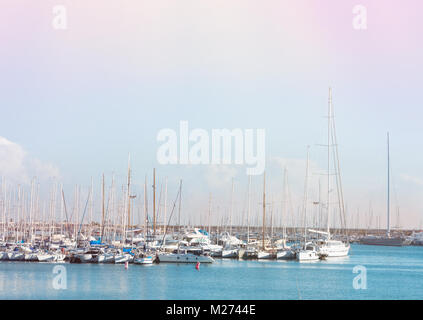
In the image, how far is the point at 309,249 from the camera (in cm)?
7812

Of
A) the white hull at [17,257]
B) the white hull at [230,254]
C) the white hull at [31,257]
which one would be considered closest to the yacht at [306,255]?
the white hull at [230,254]

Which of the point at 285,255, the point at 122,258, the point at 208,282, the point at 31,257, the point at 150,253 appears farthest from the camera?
the point at 285,255

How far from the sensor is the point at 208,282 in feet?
170

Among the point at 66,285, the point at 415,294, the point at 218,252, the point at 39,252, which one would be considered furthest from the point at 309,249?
the point at 66,285

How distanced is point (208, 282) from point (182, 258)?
50.0 ft

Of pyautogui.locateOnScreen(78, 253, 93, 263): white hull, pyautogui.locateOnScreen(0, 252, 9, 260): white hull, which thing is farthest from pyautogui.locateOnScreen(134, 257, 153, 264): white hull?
pyautogui.locateOnScreen(0, 252, 9, 260): white hull

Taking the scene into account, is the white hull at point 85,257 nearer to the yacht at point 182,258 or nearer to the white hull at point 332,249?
the yacht at point 182,258

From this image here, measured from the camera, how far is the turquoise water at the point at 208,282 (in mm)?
44500

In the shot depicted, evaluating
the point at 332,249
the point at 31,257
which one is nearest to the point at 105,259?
the point at 31,257

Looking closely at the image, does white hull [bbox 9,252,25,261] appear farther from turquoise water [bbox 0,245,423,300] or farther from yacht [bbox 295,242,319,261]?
yacht [bbox 295,242,319,261]

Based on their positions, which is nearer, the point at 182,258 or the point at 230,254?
the point at 182,258

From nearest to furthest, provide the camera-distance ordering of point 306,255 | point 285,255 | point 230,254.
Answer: point 306,255 → point 285,255 → point 230,254

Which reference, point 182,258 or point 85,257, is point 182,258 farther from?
point 85,257
